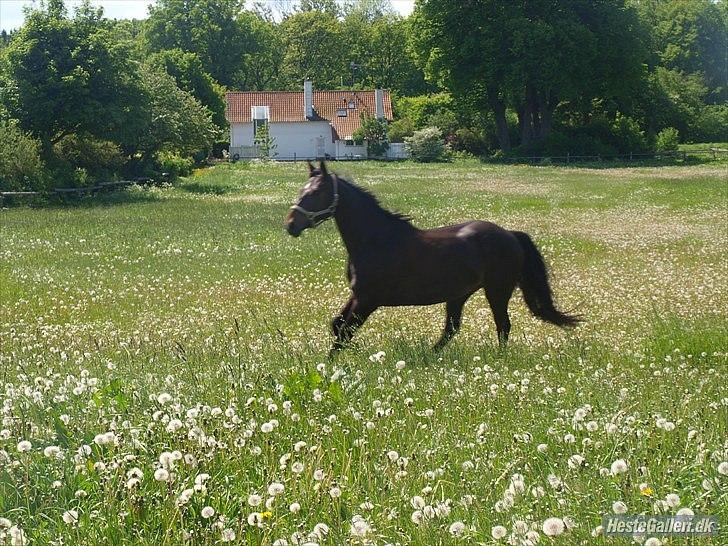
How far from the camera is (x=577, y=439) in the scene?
18.1 feet

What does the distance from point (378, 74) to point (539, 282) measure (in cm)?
12269

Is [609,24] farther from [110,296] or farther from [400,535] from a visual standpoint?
[400,535]

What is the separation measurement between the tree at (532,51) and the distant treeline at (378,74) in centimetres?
14

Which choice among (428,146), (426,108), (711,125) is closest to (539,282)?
(428,146)

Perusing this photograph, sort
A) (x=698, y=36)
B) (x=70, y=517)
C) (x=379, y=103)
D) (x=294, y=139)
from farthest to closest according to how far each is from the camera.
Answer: (x=698, y=36) → (x=379, y=103) → (x=294, y=139) → (x=70, y=517)

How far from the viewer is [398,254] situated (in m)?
10.7

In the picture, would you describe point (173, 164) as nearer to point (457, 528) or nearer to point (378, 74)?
point (457, 528)

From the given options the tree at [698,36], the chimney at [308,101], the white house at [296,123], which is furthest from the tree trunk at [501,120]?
the tree at [698,36]

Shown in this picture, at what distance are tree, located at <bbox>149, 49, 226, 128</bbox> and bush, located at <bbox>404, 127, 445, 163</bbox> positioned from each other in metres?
21.2

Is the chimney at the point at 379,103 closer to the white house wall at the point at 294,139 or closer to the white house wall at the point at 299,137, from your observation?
the white house wall at the point at 294,139

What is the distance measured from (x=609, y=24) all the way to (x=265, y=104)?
1728 inches

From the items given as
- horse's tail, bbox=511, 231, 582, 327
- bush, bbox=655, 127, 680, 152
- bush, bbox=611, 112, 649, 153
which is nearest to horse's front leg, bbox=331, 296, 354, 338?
horse's tail, bbox=511, 231, 582, 327

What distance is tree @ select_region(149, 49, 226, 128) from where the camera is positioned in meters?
90.8

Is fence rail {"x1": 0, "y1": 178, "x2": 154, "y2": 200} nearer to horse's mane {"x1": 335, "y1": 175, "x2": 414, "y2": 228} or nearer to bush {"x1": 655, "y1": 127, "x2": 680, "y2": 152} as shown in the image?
horse's mane {"x1": 335, "y1": 175, "x2": 414, "y2": 228}
